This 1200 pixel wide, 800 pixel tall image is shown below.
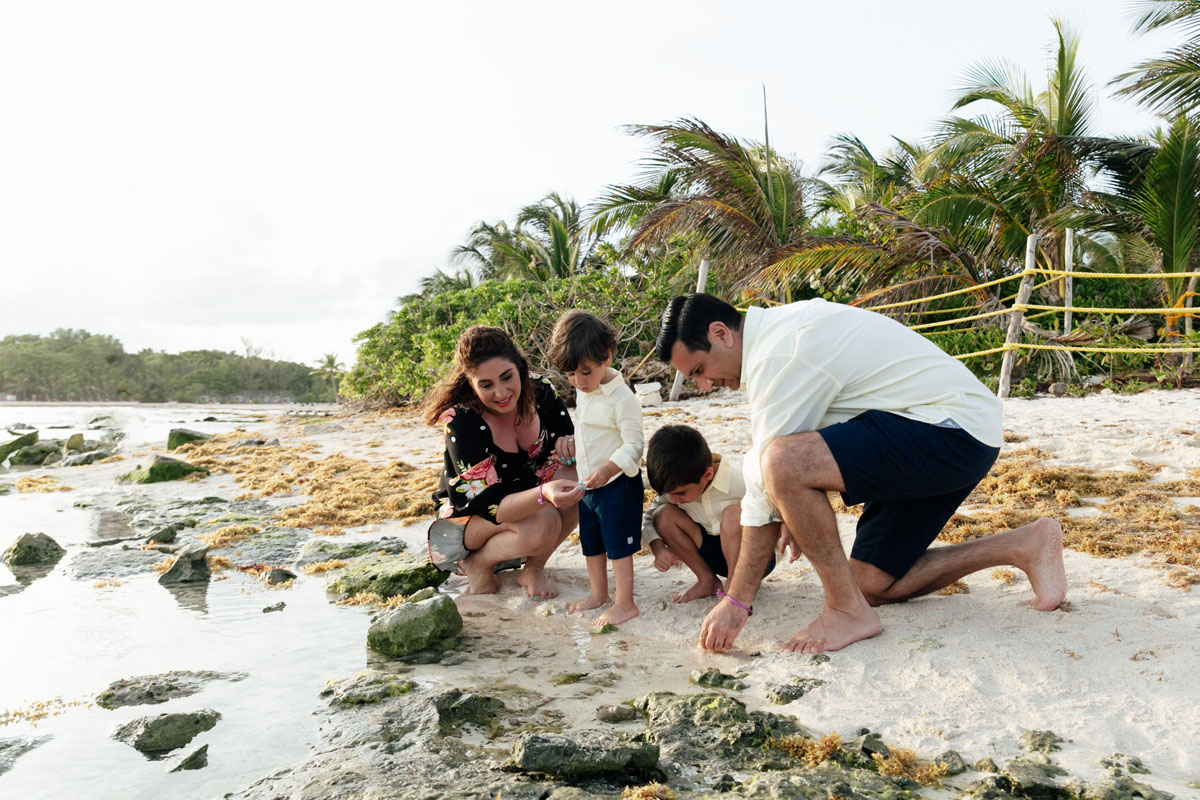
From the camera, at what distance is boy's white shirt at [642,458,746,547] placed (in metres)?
3.15

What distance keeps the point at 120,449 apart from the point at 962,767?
1368cm

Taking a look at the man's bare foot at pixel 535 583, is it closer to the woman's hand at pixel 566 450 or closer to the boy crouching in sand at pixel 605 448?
the boy crouching in sand at pixel 605 448

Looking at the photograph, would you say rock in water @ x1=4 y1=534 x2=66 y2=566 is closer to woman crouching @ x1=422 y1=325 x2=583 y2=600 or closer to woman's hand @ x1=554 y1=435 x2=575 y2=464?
woman crouching @ x1=422 y1=325 x2=583 y2=600

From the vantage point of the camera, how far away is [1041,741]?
201cm

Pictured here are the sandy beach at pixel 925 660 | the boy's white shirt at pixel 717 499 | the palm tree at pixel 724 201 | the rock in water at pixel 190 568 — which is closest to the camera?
the sandy beach at pixel 925 660

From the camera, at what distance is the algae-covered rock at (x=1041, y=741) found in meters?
1.98

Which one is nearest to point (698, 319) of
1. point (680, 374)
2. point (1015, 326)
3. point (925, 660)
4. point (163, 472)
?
point (925, 660)

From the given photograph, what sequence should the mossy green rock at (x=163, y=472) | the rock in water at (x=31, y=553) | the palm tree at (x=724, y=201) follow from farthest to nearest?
the palm tree at (x=724, y=201) → the mossy green rock at (x=163, y=472) → the rock in water at (x=31, y=553)

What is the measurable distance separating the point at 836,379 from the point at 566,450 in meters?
1.48

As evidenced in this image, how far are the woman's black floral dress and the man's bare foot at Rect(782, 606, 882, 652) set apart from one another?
4.84 feet

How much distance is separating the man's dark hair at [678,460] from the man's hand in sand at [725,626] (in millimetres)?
512

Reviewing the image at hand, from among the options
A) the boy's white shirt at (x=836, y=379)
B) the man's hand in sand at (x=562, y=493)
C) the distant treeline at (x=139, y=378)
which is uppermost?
the distant treeline at (x=139, y=378)

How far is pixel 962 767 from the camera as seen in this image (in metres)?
1.94

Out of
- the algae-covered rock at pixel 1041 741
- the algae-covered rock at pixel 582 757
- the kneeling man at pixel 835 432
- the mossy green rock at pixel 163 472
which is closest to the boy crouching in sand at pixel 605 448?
the kneeling man at pixel 835 432
